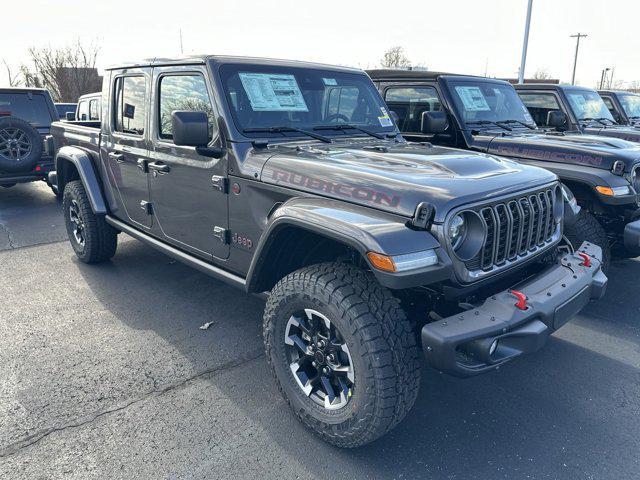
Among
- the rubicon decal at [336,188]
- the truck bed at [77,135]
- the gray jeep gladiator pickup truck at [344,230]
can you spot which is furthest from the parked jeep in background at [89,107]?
the rubicon decal at [336,188]

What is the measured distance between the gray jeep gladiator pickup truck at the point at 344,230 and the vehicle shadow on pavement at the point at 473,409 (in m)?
0.25

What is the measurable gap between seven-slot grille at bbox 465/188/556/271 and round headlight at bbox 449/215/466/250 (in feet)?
0.33

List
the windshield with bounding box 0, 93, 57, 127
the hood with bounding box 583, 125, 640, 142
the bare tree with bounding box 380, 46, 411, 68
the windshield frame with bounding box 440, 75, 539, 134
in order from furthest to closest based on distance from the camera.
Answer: the bare tree with bounding box 380, 46, 411, 68 → the windshield with bounding box 0, 93, 57, 127 → the hood with bounding box 583, 125, 640, 142 → the windshield frame with bounding box 440, 75, 539, 134

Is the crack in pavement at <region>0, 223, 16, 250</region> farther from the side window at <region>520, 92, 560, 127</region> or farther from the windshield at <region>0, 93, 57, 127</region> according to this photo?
the side window at <region>520, 92, 560, 127</region>

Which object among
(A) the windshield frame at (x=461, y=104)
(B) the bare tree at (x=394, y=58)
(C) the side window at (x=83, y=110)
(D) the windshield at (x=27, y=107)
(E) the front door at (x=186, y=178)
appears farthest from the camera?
(B) the bare tree at (x=394, y=58)

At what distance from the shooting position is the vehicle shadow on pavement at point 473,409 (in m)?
2.51

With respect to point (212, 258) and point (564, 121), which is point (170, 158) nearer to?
point (212, 258)

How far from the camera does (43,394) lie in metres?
3.02

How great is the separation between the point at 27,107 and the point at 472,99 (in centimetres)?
715

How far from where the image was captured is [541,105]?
750 cm

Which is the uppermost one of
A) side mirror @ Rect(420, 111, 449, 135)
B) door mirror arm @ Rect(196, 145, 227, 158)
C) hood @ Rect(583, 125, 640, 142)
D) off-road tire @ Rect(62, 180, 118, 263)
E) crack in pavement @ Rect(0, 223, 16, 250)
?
side mirror @ Rect(420, 111, 449, 135)

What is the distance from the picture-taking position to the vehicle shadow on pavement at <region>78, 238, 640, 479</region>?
2514mm

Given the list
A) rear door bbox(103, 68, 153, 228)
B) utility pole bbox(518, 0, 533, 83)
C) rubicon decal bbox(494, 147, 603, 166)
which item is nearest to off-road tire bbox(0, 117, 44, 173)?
rear door bbox(103, 68, 153, 228)

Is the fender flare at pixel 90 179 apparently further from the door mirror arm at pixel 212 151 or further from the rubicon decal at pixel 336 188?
the rubicon decal at pixel 336 188
